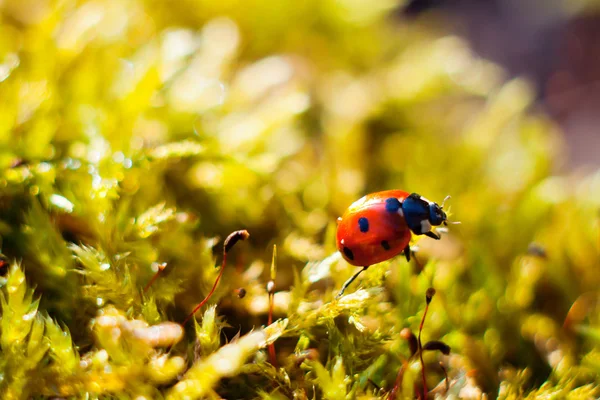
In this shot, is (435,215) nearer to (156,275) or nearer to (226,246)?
(226,246)

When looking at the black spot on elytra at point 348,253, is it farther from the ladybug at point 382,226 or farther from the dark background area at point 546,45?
the dark background area at point 546,45

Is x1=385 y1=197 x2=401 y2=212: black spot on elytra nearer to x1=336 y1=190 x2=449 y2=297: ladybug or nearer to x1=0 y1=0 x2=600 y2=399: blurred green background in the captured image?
x1=336 y1=190 x2=449 y2=297: ladybug

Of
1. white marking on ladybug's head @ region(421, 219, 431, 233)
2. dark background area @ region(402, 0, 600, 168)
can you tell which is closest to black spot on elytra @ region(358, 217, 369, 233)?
white marking on ladybug's head @ region(421, 219, 431, 233)

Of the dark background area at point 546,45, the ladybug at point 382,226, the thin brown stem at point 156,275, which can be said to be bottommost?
the thin brown stem at point 156,275

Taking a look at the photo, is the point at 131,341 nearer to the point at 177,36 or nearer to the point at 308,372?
the point at 308,372

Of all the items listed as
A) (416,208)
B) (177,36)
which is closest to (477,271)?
(416,208)

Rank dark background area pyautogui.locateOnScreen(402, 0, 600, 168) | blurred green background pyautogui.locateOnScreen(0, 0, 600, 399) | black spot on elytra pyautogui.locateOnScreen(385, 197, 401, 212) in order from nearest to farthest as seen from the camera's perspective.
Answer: blurred green background pyautogui.locateOnScreen(0, 0, 600, 399), black spot on elytra pyautogui.locateOnScreen(385, 197, 401, 212), dark background area pyautogui.locateOnScreen(402, 0, 600, 168)

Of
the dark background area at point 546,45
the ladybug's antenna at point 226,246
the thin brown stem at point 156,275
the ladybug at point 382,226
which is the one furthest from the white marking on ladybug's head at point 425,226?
the dark background area at point 546,45
